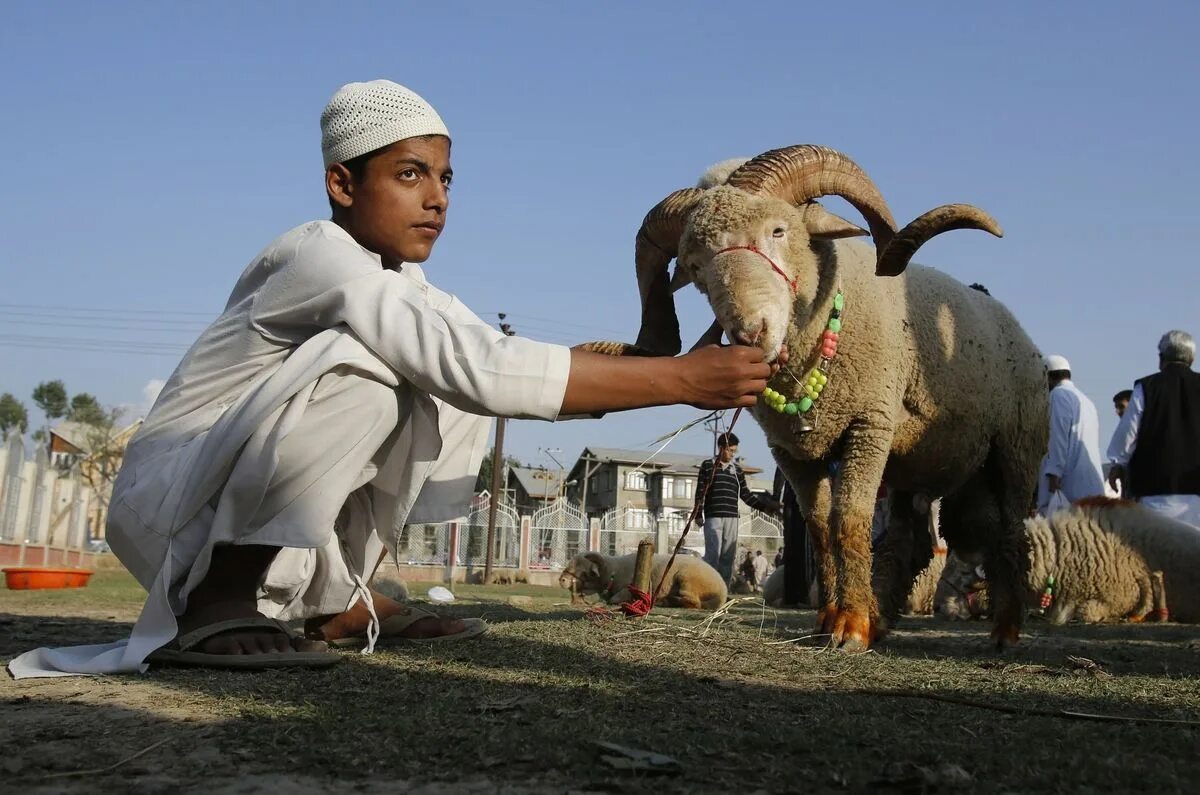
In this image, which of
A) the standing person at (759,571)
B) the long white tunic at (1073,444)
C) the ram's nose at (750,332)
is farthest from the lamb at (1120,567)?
the standing person at (759,571)

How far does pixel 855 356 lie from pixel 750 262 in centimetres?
76

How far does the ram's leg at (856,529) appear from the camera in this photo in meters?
3.99

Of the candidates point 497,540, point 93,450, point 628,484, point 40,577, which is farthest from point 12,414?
point 40,577

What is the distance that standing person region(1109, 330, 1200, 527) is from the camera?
788cm

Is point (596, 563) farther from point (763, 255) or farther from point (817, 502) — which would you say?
point (763, 255)

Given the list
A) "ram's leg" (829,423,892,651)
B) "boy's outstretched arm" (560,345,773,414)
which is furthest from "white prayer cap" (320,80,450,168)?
"ram's leg" (829,423,892,651)

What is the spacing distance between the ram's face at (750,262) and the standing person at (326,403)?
3.19 feet

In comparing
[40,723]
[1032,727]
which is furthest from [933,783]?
[40,723]

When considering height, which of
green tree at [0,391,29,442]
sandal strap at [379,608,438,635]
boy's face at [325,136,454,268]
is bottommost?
sandal strap at [379,608,438,635]

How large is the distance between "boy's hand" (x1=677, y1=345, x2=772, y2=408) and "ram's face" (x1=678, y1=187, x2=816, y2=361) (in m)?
1.00

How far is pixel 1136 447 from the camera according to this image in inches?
325

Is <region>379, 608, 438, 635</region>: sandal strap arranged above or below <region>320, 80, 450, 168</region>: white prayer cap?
below

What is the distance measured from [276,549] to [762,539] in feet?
104

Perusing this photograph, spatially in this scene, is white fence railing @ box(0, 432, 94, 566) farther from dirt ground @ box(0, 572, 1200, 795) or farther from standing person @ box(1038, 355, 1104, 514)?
dirt ground @ box(0, 572, 1200, 795)
